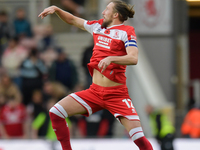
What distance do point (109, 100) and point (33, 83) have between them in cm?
536

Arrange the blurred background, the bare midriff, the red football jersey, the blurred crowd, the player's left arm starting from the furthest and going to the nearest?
the blurred crowd → the blurred background → the bare midriff → the red football jersey → the player's left arm

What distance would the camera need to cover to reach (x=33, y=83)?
10.2 metres

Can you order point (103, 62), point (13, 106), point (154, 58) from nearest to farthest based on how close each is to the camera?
point (103, 62) < point (13, 106) < point (154, 58)

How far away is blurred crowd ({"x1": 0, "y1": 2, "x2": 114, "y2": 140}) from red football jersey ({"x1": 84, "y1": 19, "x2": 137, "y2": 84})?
14.3ft

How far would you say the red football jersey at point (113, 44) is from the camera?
198 inches

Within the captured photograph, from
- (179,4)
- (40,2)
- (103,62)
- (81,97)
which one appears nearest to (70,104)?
(81,97)

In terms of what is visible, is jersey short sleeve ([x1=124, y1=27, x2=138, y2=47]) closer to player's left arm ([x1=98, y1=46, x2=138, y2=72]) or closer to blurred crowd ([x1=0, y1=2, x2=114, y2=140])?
player's left arm ([x1=98, y1=46, x2=138, y2=72])

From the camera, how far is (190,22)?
21281 mm

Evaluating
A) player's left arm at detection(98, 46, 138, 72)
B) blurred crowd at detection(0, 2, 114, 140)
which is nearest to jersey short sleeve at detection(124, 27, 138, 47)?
player's left arm at detection(98, 46, 138, 72)

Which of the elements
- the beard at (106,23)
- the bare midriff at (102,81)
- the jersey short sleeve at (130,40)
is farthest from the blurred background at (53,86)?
the jersey short sleeve at (130,40)

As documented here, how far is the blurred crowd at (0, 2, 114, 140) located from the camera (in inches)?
387

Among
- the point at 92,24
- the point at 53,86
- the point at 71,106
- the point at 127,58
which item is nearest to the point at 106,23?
the point at 92,24

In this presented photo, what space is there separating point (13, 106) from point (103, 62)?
591 cm

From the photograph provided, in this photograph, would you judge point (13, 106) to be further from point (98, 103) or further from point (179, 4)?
point (179, 4)
